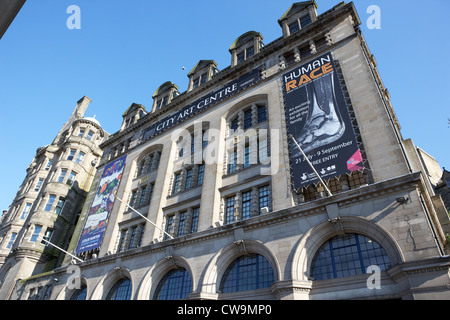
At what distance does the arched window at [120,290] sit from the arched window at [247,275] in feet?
32.5

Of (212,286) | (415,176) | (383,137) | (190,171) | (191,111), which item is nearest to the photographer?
(415,176)

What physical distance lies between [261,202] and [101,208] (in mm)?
21364

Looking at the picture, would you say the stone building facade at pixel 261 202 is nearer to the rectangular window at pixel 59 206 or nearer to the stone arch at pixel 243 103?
the stone arch at pixel 243 103

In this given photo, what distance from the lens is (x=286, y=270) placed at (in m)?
16.4

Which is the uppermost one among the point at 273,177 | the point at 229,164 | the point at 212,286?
the point at 229,164

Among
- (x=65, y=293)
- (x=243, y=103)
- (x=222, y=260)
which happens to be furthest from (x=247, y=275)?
(x=65, y=293)

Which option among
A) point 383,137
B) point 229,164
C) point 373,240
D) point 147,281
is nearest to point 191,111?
point 229,164

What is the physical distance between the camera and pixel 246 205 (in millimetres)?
22188

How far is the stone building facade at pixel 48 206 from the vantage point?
A: 36.9 meters

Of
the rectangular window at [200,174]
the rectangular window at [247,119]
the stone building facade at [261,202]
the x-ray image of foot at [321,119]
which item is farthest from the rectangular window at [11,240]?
the x-ray image of foot at [321,119]

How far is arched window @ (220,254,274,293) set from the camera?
18016 mm

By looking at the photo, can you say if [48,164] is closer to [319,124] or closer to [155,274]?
[155,274]
